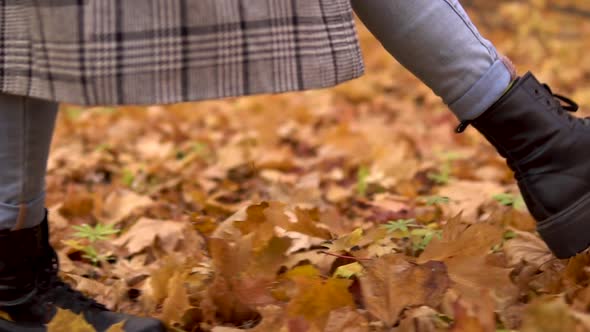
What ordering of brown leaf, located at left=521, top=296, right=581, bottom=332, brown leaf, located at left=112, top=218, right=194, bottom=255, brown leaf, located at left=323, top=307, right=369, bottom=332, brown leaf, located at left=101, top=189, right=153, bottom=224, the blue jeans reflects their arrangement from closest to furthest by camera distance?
brown leaf, located at left=521, top=296, right=581, bottom=332
brown leaf, located at left=323, top=307, right=369, bottom=332
the blue jeans
brown leaf, located at left=112, top=218, right=194, bottom=255
brown leaf, located at left=101, top=189, right=153, bottom=224

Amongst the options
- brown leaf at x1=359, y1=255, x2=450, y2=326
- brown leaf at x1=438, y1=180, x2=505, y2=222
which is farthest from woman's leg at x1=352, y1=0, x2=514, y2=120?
brown leaf at x1=438, y1=180, x2=505, y2=222

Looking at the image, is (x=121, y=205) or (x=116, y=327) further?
(x=121, y=205)

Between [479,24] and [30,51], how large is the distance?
212 inches

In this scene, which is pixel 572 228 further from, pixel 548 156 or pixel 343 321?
pixel 343 321

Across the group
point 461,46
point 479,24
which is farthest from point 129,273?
point 479,24

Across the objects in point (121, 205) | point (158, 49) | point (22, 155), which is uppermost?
point (158, 49)

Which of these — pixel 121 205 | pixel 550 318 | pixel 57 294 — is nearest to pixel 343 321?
pixel 550 318

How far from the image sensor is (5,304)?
4.41 ft

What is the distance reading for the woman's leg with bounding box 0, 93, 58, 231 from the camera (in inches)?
50.4

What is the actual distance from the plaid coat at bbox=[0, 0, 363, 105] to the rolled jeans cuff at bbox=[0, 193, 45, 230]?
9.0 inches

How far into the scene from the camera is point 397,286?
123 cm

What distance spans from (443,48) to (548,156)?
0.28 metres

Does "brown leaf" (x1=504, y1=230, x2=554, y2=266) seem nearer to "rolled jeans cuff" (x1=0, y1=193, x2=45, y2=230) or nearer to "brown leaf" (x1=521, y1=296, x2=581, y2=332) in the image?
"brown leaf" (x1=521, y1=296, x2=581, y2=332)

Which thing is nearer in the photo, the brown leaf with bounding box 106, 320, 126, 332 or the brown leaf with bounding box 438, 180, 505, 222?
the brown leaf with bounding box 106, 320, 126, 332
